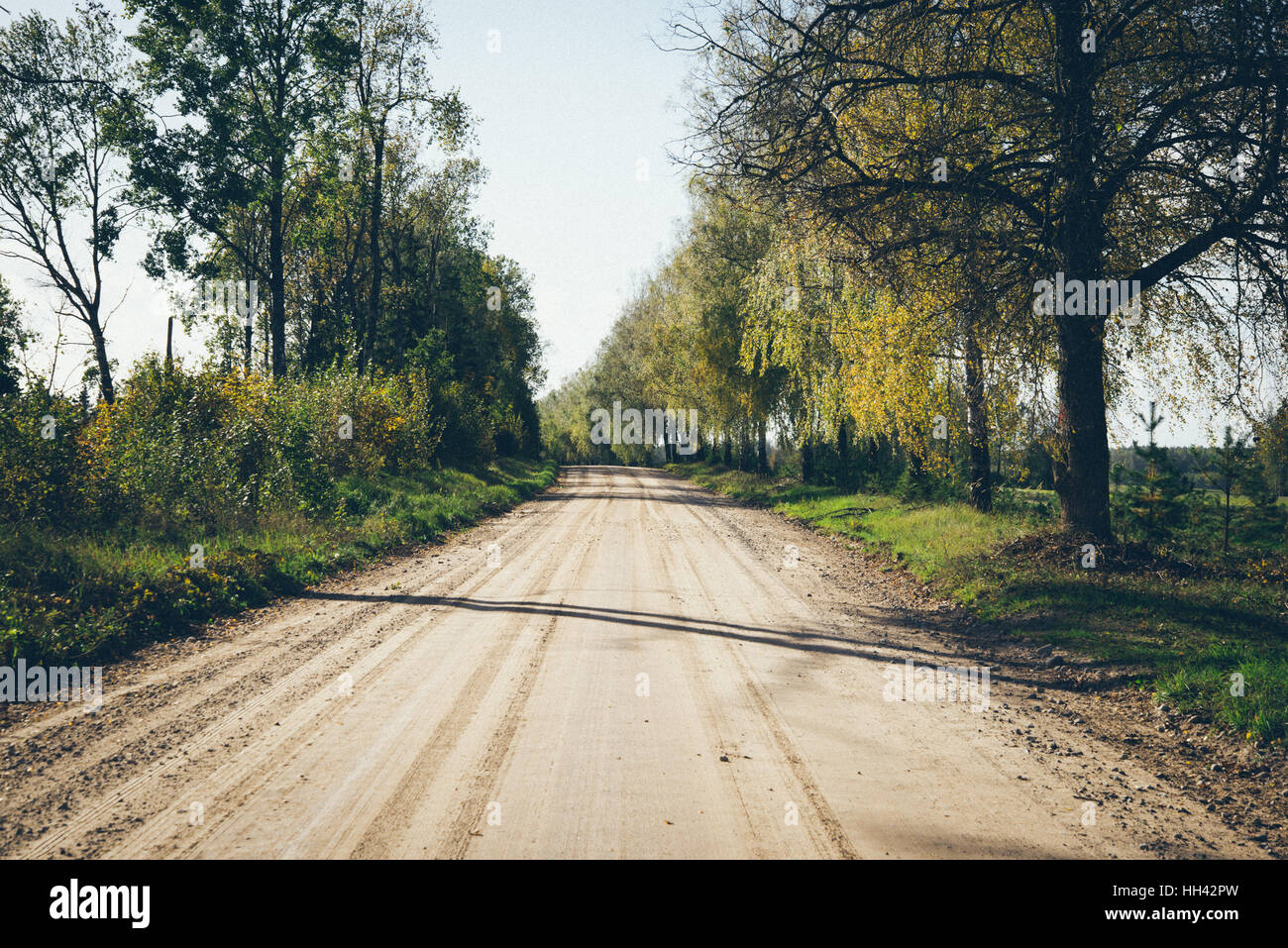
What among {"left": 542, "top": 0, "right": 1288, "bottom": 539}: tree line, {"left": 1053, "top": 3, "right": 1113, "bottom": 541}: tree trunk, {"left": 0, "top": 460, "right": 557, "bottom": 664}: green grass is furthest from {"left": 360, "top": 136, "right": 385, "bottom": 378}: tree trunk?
{"left": 1053, "top": 3, "right": 1113, "bottom": 541}: tree trunk

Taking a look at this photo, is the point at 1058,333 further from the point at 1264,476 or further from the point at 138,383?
the point at 138,383

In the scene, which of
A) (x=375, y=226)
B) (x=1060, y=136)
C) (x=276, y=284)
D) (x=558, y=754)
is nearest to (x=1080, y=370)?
(x=1060, y=136)

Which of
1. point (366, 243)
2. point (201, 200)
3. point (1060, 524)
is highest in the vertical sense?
point (366, 243)

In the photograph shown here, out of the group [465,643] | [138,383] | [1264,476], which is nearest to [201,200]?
[138,383]

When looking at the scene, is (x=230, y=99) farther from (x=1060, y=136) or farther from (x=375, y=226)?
(x=1060, y=136)

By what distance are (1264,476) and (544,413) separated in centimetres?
12062

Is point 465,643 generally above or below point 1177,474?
below

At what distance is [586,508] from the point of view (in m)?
24.9

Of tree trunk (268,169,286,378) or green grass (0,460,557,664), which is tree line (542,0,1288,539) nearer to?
green grass (0,460,557,664)

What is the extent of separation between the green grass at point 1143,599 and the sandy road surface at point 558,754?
1.33 m

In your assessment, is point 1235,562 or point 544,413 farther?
point 544,413

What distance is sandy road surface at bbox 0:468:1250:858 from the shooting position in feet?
13.0

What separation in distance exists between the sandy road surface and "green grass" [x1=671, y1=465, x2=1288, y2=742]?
1.33 meters
